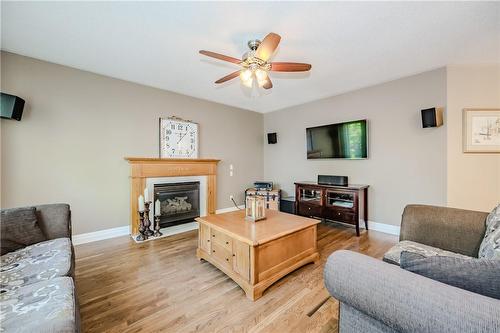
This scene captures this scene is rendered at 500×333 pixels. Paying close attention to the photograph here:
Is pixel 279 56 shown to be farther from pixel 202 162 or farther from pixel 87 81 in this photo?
pixel 87 81

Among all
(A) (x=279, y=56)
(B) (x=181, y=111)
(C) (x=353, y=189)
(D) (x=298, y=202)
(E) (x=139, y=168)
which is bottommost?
(D) (x=298, y=202)

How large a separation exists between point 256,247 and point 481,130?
3.40 meters

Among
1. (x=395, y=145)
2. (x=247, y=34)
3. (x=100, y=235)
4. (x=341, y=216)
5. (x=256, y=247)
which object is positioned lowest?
(x=100, y=235)

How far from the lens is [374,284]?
893 millimetres

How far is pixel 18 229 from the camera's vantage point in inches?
69.5

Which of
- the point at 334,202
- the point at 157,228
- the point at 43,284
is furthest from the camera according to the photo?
the point at 334,202

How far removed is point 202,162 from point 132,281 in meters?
2.39

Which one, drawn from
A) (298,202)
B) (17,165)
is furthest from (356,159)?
(17,165)

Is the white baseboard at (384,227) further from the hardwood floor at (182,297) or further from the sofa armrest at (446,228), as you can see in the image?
the sofa armrest at (446,228)

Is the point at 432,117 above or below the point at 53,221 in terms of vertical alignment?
above

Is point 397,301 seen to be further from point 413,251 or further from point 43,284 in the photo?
point 43,284

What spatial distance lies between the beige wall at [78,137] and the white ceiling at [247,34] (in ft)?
0.90

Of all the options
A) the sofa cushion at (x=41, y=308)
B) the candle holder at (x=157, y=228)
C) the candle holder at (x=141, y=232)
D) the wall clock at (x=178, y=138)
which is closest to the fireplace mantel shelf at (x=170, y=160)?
the wall clock at (x=178, y=138)

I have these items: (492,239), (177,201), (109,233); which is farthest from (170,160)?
(492,239)
